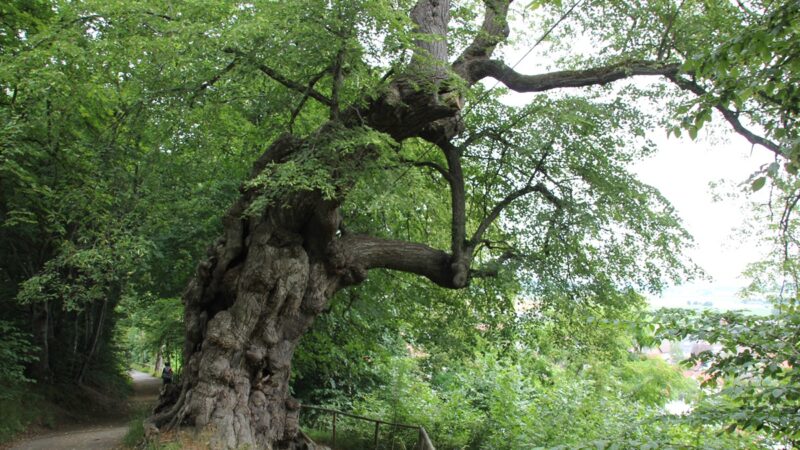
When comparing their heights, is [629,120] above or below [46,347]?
above

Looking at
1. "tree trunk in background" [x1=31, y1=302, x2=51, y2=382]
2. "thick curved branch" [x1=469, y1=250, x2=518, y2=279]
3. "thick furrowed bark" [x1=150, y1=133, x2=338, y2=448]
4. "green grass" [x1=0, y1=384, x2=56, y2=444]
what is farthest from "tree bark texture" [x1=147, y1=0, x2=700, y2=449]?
"tree trunk in background" [x1=31, y1=302, x2=51, y2=382]

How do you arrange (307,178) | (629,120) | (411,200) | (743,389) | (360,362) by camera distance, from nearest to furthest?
(743,389) < (307,178) < (411,200) < (629,120) < (360,362)

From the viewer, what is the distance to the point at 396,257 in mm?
9406

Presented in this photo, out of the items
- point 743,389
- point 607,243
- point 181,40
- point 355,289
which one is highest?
point 181,40

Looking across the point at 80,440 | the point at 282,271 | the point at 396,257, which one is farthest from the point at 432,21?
the point at 80,440

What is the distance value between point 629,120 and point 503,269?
3.38 meters

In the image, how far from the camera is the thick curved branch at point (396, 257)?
30.3 ft

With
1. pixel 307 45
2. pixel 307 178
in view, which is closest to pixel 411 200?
pixel 307 178

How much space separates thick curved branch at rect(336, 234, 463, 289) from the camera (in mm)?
9234

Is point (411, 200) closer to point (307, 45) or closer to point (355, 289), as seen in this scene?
point (307, 45)

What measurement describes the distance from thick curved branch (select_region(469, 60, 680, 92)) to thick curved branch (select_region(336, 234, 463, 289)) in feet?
9.98

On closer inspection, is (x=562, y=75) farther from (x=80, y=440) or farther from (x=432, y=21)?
(x=80, y=440)

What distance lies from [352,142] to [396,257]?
2.74m

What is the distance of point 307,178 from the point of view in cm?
708
